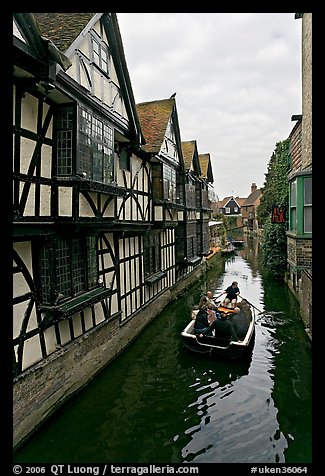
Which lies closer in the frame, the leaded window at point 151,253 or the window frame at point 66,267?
the window frame at point 66,267

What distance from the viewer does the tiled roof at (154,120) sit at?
14.5m

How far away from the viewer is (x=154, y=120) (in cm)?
1616

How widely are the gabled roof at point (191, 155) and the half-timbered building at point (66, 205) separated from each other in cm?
1171

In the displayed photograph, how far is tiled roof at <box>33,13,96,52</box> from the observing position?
24.0 feet

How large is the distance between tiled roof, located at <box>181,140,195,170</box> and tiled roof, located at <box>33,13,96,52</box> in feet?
47.8

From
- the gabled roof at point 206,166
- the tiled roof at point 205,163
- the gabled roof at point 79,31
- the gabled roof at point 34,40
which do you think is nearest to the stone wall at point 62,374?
the gabled roof at point 34,40

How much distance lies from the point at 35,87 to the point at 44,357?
525 cm

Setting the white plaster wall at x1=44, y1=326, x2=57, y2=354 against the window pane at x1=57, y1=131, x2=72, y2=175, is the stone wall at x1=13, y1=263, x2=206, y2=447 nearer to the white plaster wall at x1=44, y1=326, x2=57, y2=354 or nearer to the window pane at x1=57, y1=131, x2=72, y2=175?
the white plaster wall at x1=44, y1=326, x2=57, y2=354

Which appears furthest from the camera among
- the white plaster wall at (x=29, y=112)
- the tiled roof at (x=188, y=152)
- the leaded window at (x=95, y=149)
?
the tiled roof at (x=188, y=152)

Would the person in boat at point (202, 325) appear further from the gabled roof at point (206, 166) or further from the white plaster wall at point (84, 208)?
the gabled roof at point (206, 166)

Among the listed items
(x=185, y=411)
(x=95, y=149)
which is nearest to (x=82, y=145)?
(x=95, y=149)

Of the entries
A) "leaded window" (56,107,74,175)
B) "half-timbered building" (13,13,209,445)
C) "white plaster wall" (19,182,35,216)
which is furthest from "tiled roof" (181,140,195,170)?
"white plaster wall" (19,182,35,216)
